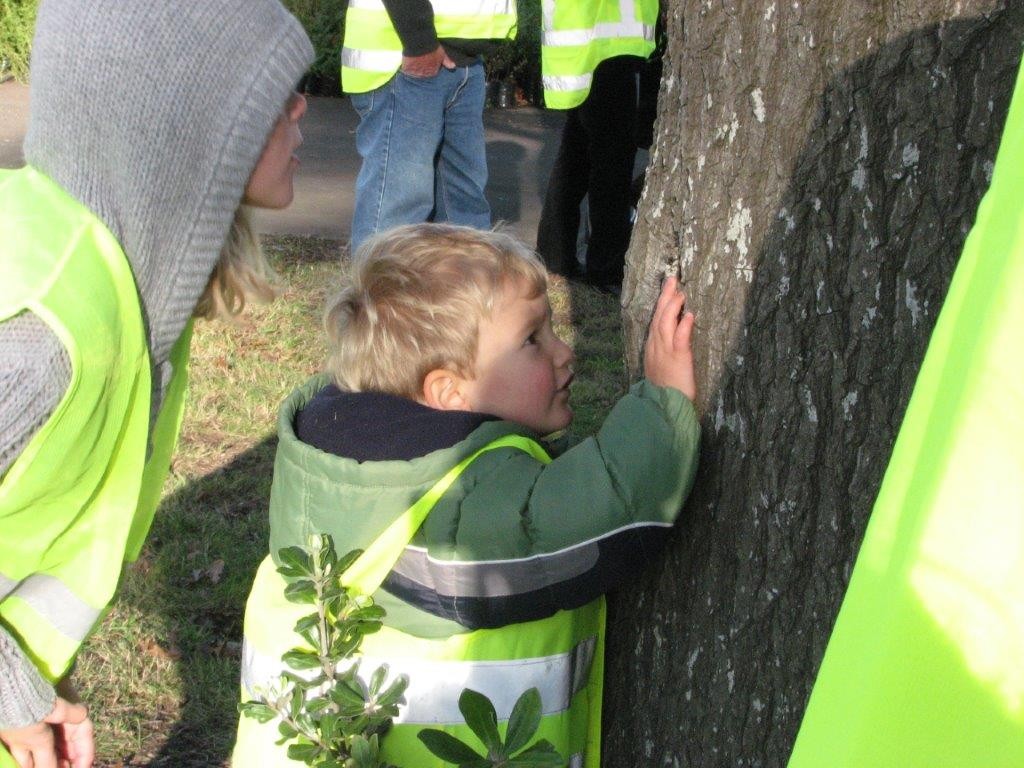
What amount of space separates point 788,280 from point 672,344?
0.24 meters

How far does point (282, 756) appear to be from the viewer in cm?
190

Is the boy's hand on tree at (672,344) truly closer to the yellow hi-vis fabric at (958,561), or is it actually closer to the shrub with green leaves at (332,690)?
the shrub with green leaves at (332,690)

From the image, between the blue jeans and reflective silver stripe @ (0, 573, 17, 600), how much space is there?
2.86 meters

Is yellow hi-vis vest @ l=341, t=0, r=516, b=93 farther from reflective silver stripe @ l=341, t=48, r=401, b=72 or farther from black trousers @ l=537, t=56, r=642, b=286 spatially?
black trousers @ l=537, t=56, r=642, b=286

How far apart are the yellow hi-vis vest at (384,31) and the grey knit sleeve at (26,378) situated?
2.94 m

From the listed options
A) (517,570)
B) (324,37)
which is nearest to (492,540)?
(517,570)

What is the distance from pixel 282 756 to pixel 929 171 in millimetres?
1316

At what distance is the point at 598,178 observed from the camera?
5.62 meters

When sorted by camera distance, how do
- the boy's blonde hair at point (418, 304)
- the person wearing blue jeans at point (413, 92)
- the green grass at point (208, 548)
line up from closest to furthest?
the boy's blonde hair at point (418, 304)
the green grass at point (208, 548)
the person wearing blue jeans at point (413, 92)

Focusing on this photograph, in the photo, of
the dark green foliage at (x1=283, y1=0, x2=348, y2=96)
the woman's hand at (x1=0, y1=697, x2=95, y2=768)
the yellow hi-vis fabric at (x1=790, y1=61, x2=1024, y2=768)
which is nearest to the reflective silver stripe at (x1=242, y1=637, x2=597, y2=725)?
the woman's hand at (x1=0, y1=697, x2=95, y2=768)

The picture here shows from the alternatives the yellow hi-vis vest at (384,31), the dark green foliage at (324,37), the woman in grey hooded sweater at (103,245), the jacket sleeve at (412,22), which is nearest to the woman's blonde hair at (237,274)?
the woman in grey hooded sweater at (103,245)

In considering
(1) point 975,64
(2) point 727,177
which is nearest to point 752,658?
(2) point 727,177

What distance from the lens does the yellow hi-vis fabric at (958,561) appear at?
650mm

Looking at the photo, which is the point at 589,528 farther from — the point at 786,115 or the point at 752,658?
the point at 786,115
